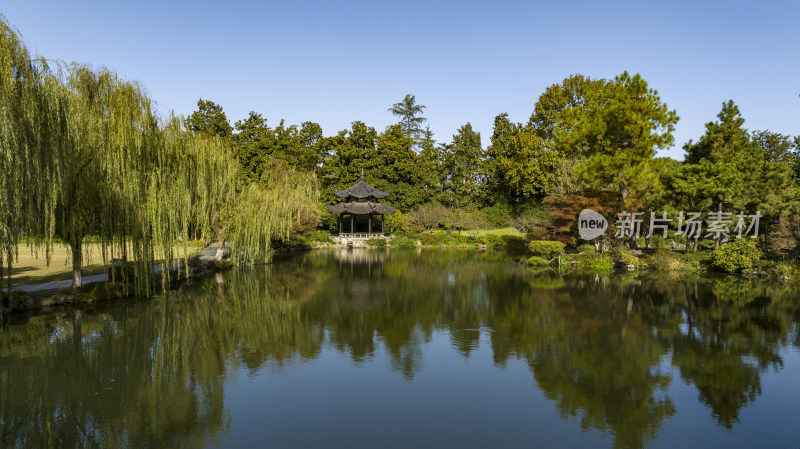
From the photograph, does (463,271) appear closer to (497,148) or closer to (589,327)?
(589,327)

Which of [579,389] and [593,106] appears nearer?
[579,389]

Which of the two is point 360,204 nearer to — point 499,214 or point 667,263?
point 499,214

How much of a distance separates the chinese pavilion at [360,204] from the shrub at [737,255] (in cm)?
2418

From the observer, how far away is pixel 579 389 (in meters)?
7.25

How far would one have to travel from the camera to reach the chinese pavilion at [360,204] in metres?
37.8

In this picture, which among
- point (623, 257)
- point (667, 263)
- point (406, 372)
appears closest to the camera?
point (406, 372)

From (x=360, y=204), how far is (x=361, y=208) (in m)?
0.74

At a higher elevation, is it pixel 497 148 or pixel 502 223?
pixel 497 148

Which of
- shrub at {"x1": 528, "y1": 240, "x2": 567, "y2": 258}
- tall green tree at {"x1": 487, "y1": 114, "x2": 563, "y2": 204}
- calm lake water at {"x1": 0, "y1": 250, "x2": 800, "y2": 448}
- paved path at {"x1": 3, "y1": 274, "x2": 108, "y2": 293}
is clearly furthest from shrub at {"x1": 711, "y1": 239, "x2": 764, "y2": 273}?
paved path at {"x1": 3, "y1": 274, "x2": 108, "y2": 293}

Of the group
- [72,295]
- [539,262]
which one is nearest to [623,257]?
[539,262]

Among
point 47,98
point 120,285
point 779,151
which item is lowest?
point 120,285

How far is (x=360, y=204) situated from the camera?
38.7 meters

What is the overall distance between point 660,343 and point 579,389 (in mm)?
3617

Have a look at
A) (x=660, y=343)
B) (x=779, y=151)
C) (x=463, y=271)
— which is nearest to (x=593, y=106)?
(x=463, y=271)
